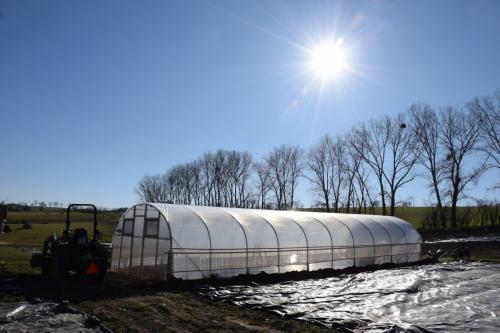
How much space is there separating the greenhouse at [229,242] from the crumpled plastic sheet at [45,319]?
5147 mm

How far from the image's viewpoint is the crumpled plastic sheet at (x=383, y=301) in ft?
28.8

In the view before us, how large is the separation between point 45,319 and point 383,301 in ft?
27.0

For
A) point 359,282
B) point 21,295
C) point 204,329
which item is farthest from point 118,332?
point 359,282

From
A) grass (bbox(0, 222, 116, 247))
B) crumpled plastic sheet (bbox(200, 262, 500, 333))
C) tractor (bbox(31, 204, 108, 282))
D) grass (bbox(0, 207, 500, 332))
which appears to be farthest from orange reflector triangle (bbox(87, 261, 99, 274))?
grass (bbox(0, 222, 116, 247))

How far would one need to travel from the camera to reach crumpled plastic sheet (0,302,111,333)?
809 cm

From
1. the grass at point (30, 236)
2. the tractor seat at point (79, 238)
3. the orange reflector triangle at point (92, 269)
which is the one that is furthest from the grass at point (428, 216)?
the tractor seat at point (79, 238)

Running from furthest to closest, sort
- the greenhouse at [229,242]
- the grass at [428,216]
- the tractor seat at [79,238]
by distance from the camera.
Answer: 1. the grass at [428,216]
2. the greenhouse at [229,242]
3. the tractor seat at [79,238]

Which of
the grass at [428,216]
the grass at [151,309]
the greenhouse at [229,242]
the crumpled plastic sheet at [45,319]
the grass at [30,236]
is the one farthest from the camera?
the grass at [428,216]

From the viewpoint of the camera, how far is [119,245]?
1788 cm

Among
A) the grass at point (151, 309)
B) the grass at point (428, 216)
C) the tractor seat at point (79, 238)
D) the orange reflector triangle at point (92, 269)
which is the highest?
the grass at point (428, 216)

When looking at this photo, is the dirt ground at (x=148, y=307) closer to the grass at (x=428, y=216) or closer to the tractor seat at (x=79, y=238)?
the tractor seat at (x=79, y=238)

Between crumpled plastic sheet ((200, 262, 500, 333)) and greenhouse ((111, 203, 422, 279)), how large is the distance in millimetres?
2214

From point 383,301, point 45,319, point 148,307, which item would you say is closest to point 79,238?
point 148,307

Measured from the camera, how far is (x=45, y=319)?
8.66 m
